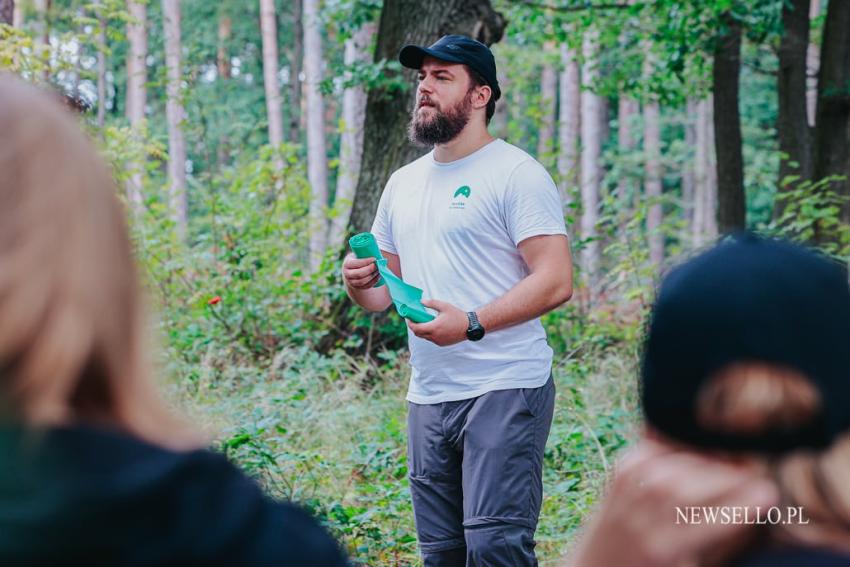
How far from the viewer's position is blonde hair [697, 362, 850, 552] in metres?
1.32

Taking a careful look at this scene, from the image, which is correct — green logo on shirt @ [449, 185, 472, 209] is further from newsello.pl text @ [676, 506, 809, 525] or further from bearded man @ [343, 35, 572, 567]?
newsello.pl text @ [676, 506, 809, 525]

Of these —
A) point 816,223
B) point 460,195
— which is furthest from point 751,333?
point 816,223

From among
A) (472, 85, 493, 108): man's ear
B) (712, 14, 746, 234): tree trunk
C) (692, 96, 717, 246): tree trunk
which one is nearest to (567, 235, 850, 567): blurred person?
(472, 85, 493, 108): man's ear

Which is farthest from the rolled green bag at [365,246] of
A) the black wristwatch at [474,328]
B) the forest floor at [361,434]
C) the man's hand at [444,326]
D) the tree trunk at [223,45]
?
the tree trunk at [223,45]

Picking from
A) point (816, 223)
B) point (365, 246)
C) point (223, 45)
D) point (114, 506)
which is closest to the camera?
point (114, 506)

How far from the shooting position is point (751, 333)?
1.33m

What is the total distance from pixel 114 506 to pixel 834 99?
42.1ft

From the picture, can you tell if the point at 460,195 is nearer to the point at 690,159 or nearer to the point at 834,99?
the point at 834,99

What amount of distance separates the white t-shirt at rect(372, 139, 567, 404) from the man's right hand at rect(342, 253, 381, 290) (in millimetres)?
169

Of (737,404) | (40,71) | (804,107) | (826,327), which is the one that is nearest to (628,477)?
(737,404)

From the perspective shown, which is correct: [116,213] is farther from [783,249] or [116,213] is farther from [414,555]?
[414,555]

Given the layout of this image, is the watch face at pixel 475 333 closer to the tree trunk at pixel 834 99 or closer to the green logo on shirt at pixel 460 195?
the green logo on shirt at pixel 460 195

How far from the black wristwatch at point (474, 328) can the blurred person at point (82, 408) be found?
2.46 meters

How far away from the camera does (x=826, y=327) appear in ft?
4.42
